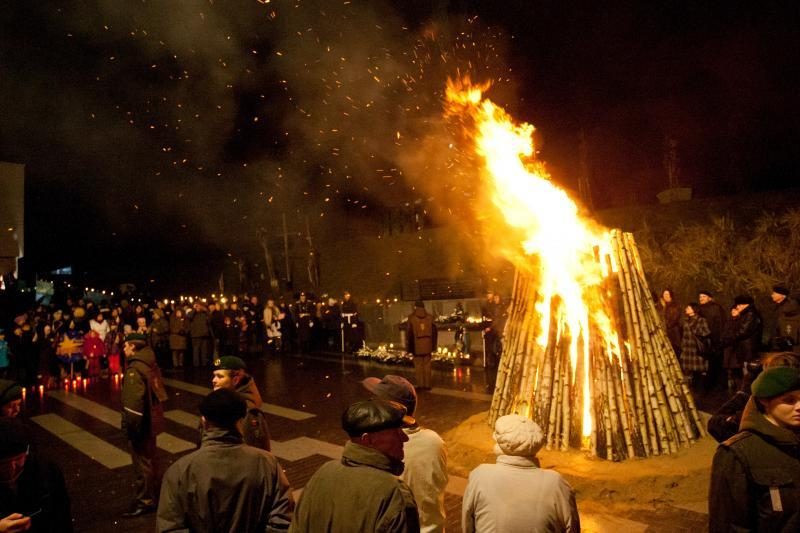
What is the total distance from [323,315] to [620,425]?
1400cm

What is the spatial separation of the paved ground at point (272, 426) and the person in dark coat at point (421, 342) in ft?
1.26

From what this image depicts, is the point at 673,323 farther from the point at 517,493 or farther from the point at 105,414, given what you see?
the point at 105,414

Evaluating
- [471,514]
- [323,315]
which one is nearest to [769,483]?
[471,514]

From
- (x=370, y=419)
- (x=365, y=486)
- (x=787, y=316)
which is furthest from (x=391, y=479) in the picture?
(x=787, y=316)

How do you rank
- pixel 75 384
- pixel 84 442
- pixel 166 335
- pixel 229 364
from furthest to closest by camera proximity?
pixel 166 335 → pixel 75 384 → pixel 84 442 → pixel 229 364

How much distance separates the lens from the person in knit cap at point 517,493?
8.47ft

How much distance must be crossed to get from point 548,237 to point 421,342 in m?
4.91

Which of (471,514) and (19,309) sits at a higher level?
(19,309)

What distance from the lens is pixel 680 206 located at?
1428 cm

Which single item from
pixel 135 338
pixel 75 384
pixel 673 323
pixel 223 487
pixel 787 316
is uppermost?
pixel 135 338

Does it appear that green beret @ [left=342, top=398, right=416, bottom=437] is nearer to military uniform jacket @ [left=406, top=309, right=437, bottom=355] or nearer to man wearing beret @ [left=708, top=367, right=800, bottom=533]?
man wearing beret @ [left=708, top=367, right=800, bottom=533]

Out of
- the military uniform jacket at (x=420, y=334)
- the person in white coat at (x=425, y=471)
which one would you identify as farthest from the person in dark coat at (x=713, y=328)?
the person in white coat at (x=425, y=471)

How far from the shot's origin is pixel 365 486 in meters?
2.05

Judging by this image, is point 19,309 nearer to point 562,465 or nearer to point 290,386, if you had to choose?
point 290,386
